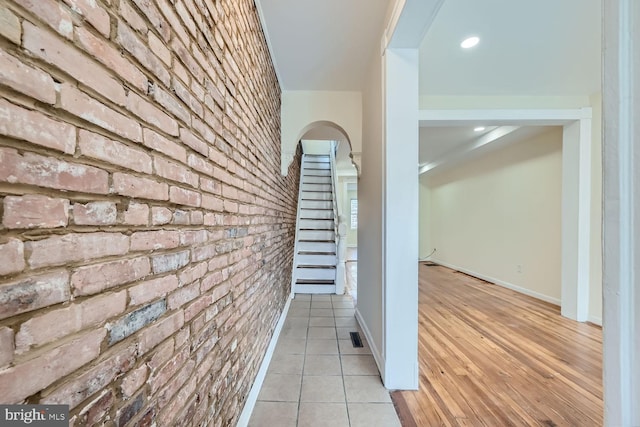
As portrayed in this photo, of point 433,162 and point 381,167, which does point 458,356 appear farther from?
point 433,162

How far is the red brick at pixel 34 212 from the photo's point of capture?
394 millimetres

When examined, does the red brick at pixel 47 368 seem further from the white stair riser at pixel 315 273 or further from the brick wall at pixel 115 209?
the white stair riser at pixel 315 273

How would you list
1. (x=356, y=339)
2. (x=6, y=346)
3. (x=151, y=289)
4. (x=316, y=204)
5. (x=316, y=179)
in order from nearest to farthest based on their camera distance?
(x=6, y=346)
(x=151, y=289)
(x=356, y=339)
(x=316, y=204)
(x=316, y=179)

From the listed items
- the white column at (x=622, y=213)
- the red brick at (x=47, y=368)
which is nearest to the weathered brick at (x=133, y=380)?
the red brick at (x=47, y=368)

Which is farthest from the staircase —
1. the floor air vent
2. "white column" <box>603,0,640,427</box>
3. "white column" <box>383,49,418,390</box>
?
"white column" <box>603,0,640,427</box>

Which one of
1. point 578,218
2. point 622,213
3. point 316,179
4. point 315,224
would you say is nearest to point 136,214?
point 622,213

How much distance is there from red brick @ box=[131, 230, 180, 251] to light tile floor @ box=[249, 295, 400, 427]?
1.31 metres

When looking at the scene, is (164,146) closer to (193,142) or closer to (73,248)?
(193,142)

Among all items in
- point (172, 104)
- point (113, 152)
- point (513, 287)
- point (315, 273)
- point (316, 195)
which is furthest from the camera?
point (316, 195)

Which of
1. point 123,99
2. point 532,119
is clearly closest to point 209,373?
point 123,99

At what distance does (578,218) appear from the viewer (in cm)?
315

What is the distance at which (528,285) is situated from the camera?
13.8ft

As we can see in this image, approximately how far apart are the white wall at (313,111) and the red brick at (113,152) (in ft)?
8.25

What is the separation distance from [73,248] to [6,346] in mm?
166
